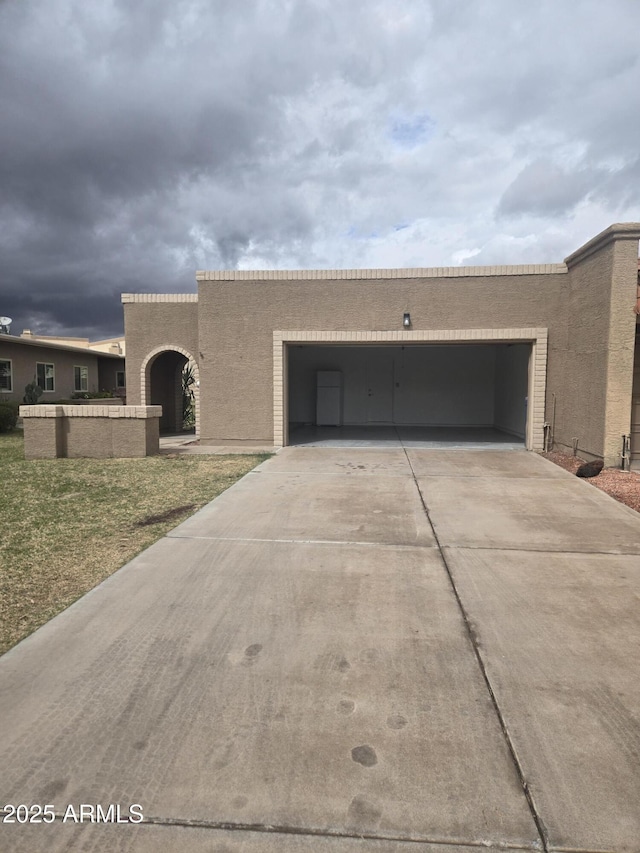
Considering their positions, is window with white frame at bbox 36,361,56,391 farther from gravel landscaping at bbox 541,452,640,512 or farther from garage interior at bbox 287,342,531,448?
gravel landscaping at bbox 541,452,640,512

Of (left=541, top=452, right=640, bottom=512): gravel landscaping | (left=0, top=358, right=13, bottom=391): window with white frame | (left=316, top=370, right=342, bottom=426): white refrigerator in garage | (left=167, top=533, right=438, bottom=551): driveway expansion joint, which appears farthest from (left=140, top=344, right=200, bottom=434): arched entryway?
(left=167, top=533, right=438, bottom=551): driveway expansion joint

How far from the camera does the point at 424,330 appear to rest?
1418 centimetres

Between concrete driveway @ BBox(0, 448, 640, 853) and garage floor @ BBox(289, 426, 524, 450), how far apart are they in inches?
373

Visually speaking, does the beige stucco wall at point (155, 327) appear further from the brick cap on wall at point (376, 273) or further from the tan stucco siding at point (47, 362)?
the tan stucco siding at point (47, 362)

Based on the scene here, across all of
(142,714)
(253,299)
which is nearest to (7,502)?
(142,714)

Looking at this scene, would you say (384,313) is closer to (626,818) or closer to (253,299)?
(253,299)

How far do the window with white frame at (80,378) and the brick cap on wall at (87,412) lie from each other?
54.9 ft

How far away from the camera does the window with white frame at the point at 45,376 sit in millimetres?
25438

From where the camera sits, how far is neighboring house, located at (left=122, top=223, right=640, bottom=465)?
1116 cm

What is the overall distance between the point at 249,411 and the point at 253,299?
300cm

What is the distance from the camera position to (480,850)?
213 cm

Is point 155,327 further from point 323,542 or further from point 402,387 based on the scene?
point 323,542

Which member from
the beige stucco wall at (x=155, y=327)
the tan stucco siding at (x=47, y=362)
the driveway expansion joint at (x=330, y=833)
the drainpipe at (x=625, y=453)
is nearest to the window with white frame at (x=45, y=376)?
the tan stucco siding at (x=47, y=362)

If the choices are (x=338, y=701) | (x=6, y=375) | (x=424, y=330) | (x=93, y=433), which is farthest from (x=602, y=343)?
(x=6, y=375)
